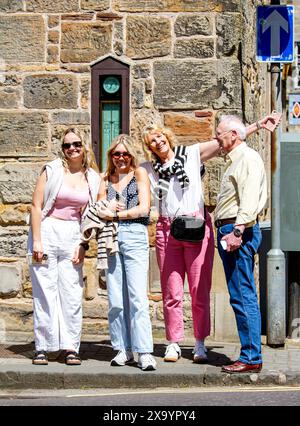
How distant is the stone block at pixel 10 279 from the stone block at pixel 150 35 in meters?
2.33

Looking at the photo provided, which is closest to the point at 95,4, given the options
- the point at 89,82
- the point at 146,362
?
the point at 89,82

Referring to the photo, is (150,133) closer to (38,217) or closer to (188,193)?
(188,193)

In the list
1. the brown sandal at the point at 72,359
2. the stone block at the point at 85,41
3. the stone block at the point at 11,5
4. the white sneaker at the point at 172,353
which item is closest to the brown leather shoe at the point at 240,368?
the white sneaker at the point at 172,353

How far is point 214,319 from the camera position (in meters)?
10.5

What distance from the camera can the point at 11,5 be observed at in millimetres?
10750

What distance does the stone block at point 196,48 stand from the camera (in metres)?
10.5

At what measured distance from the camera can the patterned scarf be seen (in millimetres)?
9086

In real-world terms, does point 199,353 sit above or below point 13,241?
below

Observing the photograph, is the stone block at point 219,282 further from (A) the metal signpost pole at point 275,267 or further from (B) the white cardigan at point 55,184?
(B) the white cardigan at point 55,184

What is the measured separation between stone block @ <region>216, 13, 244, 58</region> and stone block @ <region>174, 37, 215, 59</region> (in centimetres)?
8

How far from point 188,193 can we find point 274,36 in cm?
212

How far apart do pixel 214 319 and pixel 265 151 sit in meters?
3.76

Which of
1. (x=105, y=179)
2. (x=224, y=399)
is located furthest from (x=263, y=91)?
(x=224, y=399)

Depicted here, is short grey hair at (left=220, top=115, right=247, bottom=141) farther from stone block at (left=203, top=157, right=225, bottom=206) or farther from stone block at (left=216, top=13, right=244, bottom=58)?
stone block at (left=216, top=13, right=244, bottom=58)
